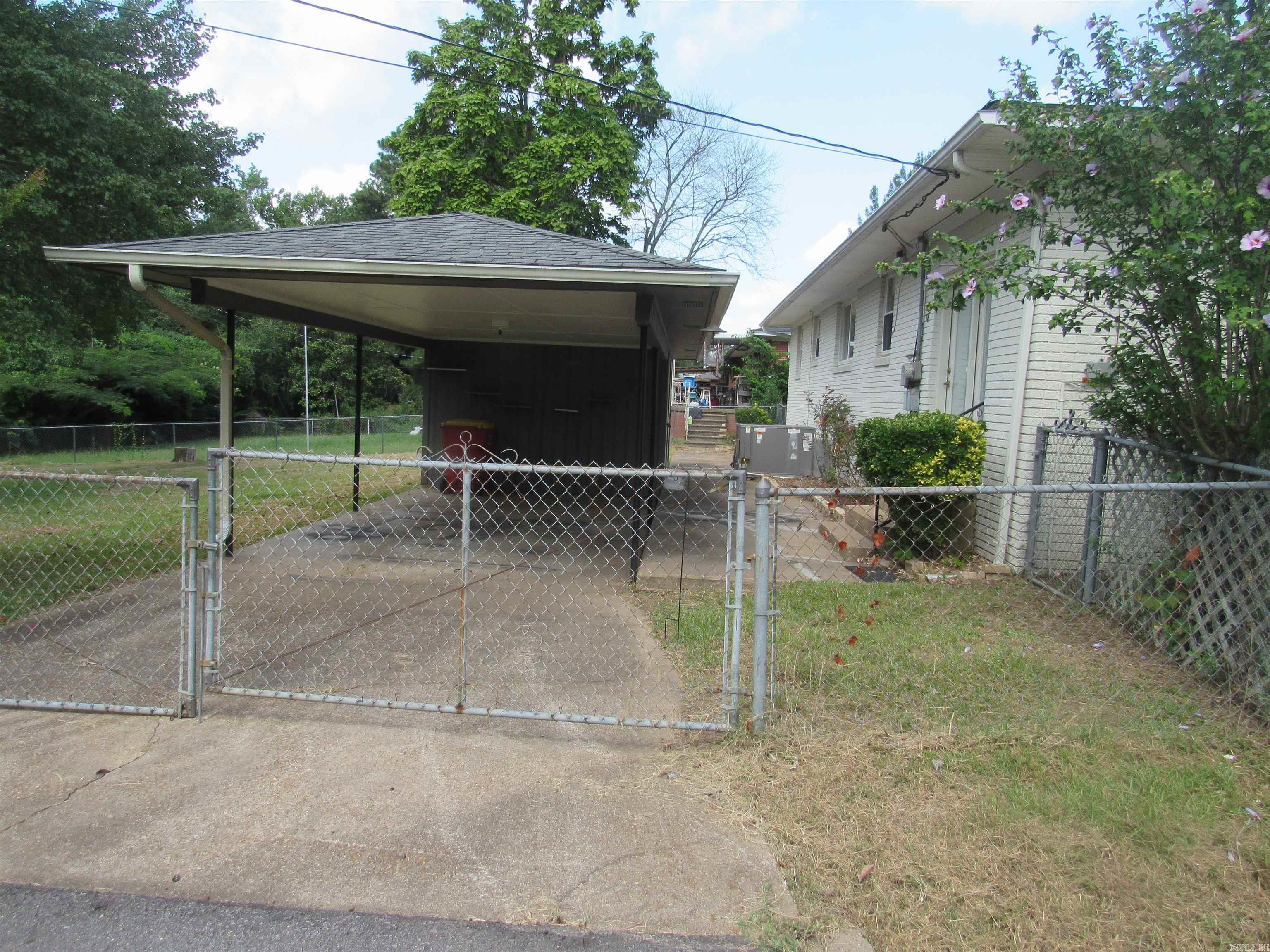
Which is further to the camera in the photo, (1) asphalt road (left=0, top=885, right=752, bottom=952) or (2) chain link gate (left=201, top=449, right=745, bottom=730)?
(2) chain link gate (left=201, top=449, right=745, bottom=730)

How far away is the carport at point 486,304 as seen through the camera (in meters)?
6.27

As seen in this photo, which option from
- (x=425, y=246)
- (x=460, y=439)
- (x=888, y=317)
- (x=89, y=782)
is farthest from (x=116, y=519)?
(x=888, y=317)

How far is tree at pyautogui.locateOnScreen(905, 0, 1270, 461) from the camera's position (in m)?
3.75

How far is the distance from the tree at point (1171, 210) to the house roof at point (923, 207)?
51 centimetres

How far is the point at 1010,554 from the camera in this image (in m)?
6.93

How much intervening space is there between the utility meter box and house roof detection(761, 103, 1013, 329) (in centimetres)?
267

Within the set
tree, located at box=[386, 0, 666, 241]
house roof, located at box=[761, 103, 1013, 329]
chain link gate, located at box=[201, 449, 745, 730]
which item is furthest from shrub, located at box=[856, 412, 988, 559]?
tree, located at box=[386, 0, 666, 241]

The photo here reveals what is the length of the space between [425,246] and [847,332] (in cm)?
929

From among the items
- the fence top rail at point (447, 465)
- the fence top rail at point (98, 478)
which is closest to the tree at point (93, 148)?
the fence top rail at point (98, 478)

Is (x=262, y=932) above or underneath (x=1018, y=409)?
underneath

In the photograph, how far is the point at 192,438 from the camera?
2006cm

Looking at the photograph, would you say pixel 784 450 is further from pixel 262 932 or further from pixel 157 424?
pixel 157 424

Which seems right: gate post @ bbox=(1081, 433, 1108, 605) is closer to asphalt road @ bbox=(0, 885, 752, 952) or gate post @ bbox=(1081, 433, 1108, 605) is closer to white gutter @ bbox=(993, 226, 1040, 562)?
white gutter @ bbox=(993, 226, 1040, 562)

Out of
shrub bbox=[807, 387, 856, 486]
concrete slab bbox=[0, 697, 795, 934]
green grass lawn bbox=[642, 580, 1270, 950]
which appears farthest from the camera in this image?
shrub bbox=[807, 387, 856, 486]
